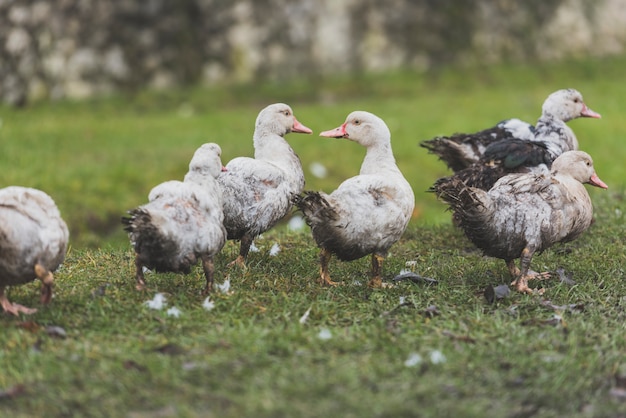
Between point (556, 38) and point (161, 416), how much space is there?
16.7 m

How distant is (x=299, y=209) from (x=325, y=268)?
0.51 meters

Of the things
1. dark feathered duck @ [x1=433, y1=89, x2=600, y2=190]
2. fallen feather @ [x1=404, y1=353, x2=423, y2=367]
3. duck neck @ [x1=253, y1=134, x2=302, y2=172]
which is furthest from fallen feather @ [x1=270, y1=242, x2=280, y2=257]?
fallen feather @ [x1=404, y1=353, x2=423, y2=367]

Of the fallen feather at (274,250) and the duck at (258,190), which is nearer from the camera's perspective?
the duck at (258,190)

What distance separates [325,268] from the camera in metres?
6.55

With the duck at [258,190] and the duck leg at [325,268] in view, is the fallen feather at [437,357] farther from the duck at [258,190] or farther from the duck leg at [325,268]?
the duck at [258,190]

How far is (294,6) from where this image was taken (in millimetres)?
17609

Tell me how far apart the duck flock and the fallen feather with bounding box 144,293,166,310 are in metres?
0.20

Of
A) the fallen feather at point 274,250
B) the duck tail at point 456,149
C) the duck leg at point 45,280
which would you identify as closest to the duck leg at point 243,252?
the fallen feather at point 274,250

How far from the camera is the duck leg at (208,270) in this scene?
595 centimetres

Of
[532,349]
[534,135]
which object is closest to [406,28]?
[534,135]

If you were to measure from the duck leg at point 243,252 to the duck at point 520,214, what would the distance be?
1.52 metres

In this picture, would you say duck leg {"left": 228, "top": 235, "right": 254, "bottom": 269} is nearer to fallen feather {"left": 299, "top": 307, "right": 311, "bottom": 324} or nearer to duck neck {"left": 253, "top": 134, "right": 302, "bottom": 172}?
duck neck {"left": 253, "top": 134, "right": 302, "bottom": 172}

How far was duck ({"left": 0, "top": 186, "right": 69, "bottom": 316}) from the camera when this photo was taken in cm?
543

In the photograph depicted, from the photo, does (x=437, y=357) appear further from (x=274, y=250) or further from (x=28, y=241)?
(x=274, y=250)
